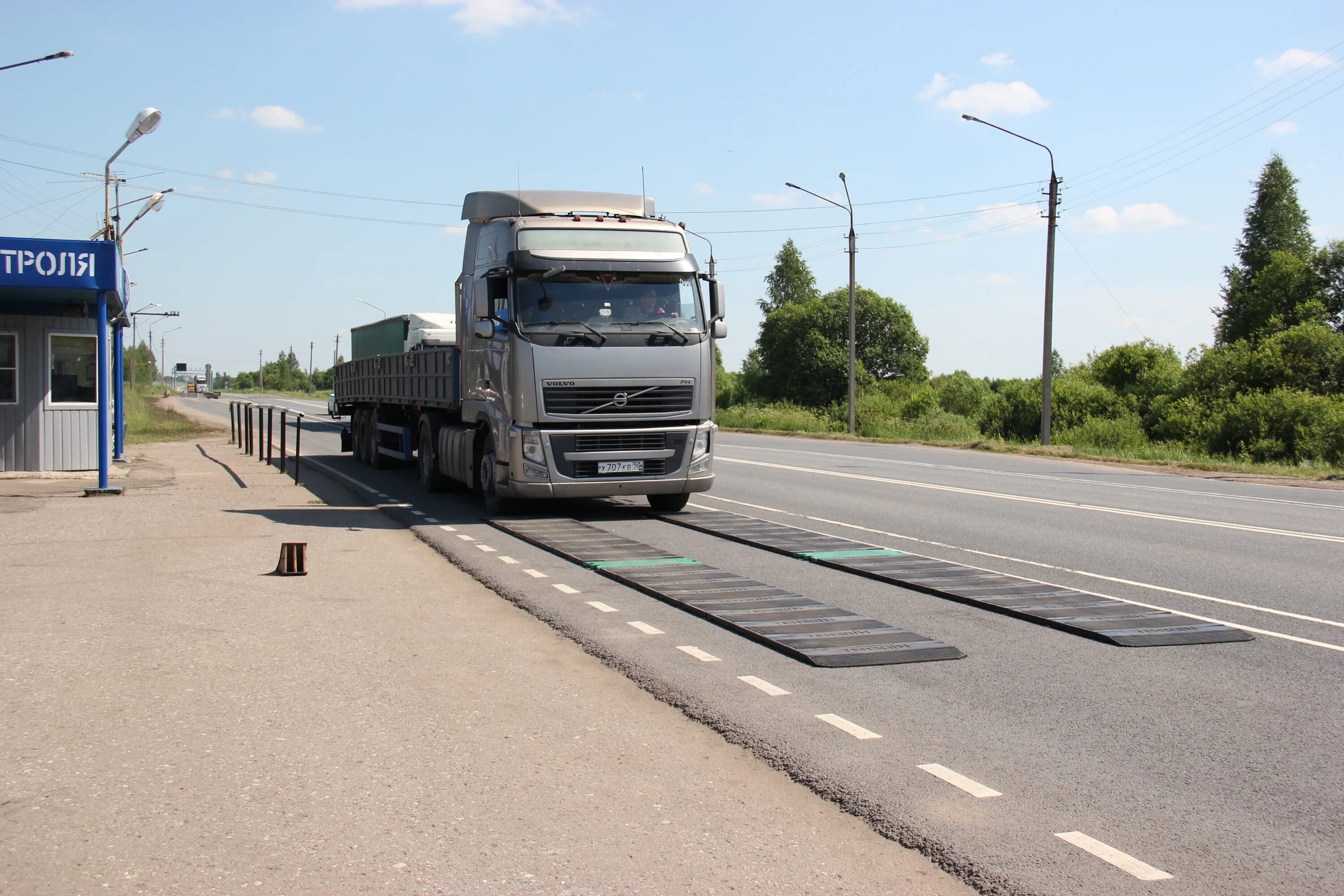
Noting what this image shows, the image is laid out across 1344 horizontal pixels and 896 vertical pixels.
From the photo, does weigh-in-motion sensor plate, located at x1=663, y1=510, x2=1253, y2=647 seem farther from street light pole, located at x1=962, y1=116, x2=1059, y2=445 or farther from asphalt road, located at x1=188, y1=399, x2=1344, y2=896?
street light pole, located at x1=962, y1=116, x2=1059, y2=445

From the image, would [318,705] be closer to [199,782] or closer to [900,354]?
[199,782]

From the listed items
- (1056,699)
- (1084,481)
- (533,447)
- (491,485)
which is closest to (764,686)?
(1056,699)

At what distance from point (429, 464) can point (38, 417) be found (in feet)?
25.0

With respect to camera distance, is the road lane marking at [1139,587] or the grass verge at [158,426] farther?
the grass verge at [158,426]

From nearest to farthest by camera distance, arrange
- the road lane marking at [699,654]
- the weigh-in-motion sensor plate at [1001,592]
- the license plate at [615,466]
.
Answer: the road lane marking at [699,654]
the weigh-in-motion sensor plate at [1001,592]
the license plate at [615,466]

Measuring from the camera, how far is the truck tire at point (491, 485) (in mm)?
14000

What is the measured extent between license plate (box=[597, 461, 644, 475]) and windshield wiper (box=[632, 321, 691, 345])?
1.54 m

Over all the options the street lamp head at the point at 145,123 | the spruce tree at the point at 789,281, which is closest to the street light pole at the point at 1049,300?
the street lamp head at the point at 145,123

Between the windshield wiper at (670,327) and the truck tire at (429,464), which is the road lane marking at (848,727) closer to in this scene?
the windshield wiper at (670,327)

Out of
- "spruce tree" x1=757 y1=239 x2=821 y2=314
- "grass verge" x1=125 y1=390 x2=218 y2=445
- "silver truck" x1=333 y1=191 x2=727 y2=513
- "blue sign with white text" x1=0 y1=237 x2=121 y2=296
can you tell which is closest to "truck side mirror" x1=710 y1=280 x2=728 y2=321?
"silver truck" x1=333 y1=191 x2=727 y2=513

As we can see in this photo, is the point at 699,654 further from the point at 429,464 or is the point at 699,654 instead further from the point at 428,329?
the point at 428,329

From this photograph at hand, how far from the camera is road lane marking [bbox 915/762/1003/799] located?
14.9 feet

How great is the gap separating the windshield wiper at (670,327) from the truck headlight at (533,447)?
5.70ft

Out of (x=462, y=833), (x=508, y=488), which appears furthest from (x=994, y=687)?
(x=508, y=488)
